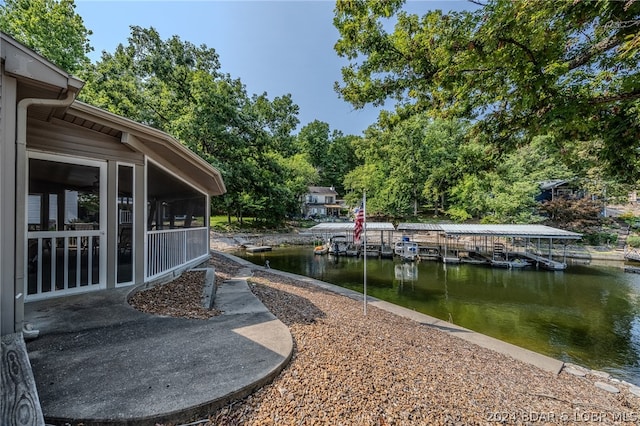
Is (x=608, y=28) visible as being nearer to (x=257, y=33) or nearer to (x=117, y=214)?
(x=117, y=214)

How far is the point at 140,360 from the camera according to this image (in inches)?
101

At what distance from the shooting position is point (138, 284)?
485cm

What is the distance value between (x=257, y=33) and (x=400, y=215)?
25076 millimetres

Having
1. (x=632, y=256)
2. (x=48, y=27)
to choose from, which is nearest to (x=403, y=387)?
(x=48, y=27)

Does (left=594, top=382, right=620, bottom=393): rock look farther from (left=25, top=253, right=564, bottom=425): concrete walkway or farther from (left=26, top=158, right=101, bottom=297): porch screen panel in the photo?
(left=26, top=158, right=101, bottom=297): porch screen panel

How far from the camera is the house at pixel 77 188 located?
8.87ft

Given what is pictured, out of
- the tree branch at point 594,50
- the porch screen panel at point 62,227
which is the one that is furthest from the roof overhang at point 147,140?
the tree branch at point 594,50

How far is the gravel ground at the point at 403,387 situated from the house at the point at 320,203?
40.9 meters

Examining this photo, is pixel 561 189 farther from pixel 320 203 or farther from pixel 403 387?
pixel 403 387

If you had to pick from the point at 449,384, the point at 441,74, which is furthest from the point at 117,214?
the point at 441,74

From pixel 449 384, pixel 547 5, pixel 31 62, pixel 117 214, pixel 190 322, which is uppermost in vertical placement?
pixel 547 5

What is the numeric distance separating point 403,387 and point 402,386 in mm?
18

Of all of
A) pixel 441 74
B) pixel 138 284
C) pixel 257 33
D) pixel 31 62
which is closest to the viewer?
pixel 31 62

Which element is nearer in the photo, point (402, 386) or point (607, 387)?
point (402, 386)
